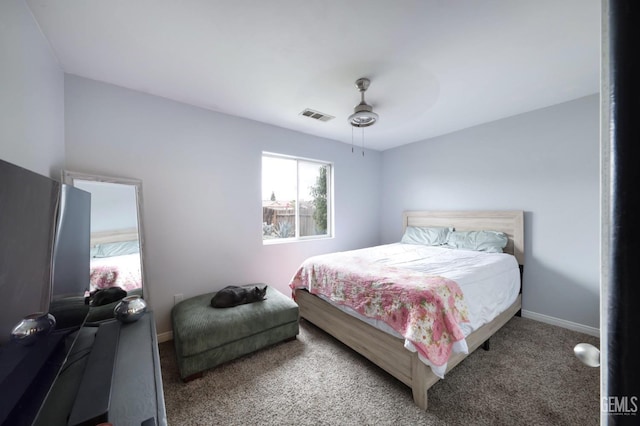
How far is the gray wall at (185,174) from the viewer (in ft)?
7.00

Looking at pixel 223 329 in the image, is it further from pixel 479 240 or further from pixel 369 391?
pixel 479 240

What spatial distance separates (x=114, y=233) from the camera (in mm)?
2010

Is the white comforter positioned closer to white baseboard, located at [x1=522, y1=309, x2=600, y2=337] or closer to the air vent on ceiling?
white baseboard, located at [x1=522, y1=309, x2=600, y2=337]

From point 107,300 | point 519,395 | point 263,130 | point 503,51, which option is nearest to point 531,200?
point 503,51

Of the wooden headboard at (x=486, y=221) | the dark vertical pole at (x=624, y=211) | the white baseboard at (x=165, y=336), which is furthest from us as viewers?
the wooden headboard at (x=486, y=221)

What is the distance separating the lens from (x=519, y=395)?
1.70 m

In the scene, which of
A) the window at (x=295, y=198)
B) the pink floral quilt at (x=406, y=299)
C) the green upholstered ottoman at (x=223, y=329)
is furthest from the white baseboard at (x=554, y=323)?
the pink floral quilt at (x=406, y=299)

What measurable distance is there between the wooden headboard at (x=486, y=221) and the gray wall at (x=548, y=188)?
0.09 meters

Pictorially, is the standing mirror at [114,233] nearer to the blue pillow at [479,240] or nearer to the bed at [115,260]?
the bed at [115,260]

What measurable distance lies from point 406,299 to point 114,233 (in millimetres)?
2388

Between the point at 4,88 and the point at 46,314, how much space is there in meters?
1.12

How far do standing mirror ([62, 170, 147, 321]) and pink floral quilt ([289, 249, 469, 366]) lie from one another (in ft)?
5.59

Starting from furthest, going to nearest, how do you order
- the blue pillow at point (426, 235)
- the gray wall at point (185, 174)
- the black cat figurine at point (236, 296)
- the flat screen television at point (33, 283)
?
the blue pillow at point (426, 235) → the black cat figurine at point (236, 296) → the gray wall at point (185, 174) → the flat screen television at point (33, 283)

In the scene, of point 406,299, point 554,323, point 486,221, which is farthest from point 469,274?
point 554,323
